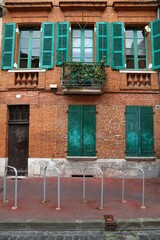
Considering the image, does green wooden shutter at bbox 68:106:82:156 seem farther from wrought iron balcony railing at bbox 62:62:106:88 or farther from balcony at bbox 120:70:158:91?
balcony at bbox 120:70:158:91

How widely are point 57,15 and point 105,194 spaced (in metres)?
8.19

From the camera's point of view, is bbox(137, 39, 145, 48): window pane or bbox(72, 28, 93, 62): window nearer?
bbox(72, 28, 93, 62): window

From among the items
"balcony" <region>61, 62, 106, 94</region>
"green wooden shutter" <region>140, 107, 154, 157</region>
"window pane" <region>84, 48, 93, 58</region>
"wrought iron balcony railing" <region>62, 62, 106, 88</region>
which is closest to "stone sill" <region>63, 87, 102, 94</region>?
"balcony" <region>61, 62, 106, 94</region>

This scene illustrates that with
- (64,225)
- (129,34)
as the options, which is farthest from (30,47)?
(64,225)

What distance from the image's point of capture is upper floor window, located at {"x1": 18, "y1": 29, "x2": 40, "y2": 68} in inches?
419

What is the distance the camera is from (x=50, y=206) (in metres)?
6.25

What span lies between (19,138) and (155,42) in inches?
298

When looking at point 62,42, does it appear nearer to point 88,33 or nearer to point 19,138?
point 88,33

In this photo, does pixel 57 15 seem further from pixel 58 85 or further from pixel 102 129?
pixel 102 129

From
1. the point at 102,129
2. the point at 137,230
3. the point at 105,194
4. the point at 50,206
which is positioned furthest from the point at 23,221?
the point at 102,129

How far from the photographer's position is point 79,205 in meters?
6.37

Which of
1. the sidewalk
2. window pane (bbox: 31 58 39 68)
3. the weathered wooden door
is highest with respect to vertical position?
window pane (bbox: 31 58 39 68)

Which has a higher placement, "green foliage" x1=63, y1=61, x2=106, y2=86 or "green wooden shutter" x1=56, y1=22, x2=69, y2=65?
"green wooden shutter" x1=56, y1=22, x2=69, y2=65

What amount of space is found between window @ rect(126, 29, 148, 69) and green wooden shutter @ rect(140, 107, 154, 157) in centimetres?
217
